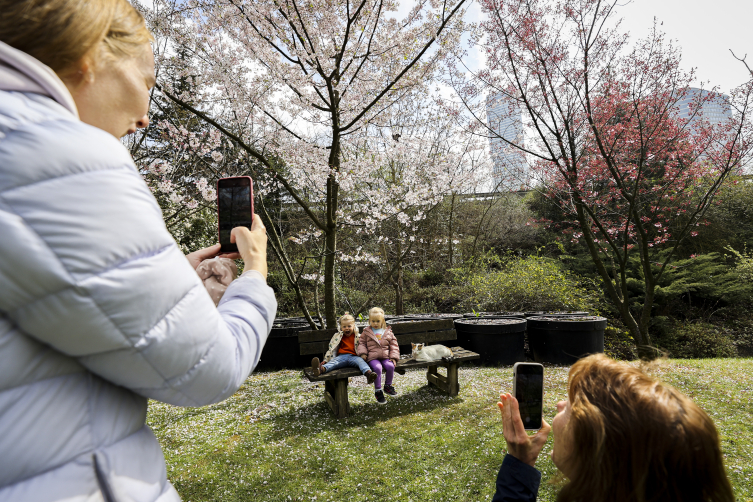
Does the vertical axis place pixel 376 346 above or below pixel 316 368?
above

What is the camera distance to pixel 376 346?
4715mm

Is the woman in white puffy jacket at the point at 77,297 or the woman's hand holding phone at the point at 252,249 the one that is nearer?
the woman in white puffy jacket at the point at 77,297

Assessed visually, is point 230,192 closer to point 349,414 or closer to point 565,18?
point 349,414

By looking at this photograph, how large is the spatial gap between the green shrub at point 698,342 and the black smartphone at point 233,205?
1128 cm

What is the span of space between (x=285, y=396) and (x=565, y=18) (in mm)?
6433

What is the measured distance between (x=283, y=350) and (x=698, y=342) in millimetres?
9684

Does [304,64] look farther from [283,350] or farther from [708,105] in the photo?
[708,105]

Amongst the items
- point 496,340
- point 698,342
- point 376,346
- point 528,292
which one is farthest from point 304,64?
point 698,342

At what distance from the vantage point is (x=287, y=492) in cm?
290

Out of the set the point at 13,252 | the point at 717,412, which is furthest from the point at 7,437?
the point at 717,412

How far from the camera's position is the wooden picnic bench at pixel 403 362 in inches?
171

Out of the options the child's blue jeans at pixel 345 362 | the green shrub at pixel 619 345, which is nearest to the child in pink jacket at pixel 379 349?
the child's blue jeans at pixel 345 362

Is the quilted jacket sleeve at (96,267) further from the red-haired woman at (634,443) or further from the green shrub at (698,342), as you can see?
the green shrub at (698,342)

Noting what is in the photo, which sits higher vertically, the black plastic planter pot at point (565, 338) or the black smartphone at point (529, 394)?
the black smartphone at point (529, 394)
